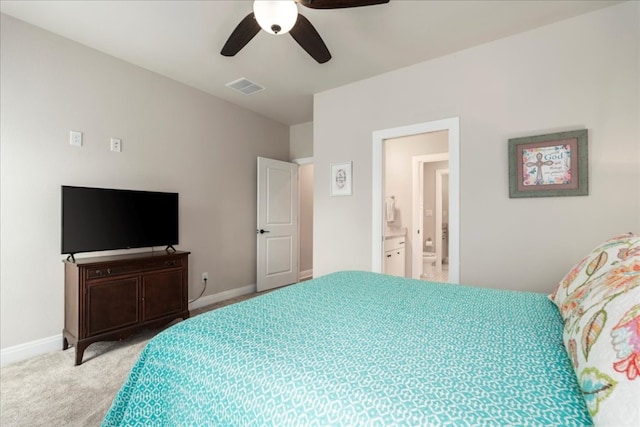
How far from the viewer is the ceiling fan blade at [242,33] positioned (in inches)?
76.9

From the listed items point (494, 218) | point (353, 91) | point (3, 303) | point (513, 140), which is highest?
point (353, 91)

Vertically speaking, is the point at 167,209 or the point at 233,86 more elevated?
the point at 233,86

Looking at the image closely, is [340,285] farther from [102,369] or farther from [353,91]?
[353,91]

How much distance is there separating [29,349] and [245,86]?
3.21m

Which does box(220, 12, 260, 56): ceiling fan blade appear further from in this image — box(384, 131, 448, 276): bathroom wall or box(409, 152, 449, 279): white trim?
box(409, 152, 449, 279): white trim

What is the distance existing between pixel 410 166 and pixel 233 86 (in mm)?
2930

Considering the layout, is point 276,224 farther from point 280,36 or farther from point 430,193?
point 430,193

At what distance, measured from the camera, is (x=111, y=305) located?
253cm

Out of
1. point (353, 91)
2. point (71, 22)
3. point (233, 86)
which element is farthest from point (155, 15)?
point (353, 91)

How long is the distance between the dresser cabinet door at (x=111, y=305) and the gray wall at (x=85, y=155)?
1.61ft

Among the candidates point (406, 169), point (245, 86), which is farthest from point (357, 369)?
point (406, 169)

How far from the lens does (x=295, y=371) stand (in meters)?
0.83

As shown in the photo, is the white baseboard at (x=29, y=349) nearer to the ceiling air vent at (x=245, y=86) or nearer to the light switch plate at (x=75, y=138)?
the light switch plate at (x=75, y=138)

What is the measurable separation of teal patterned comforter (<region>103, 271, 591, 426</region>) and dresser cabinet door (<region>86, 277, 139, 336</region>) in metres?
1.71
